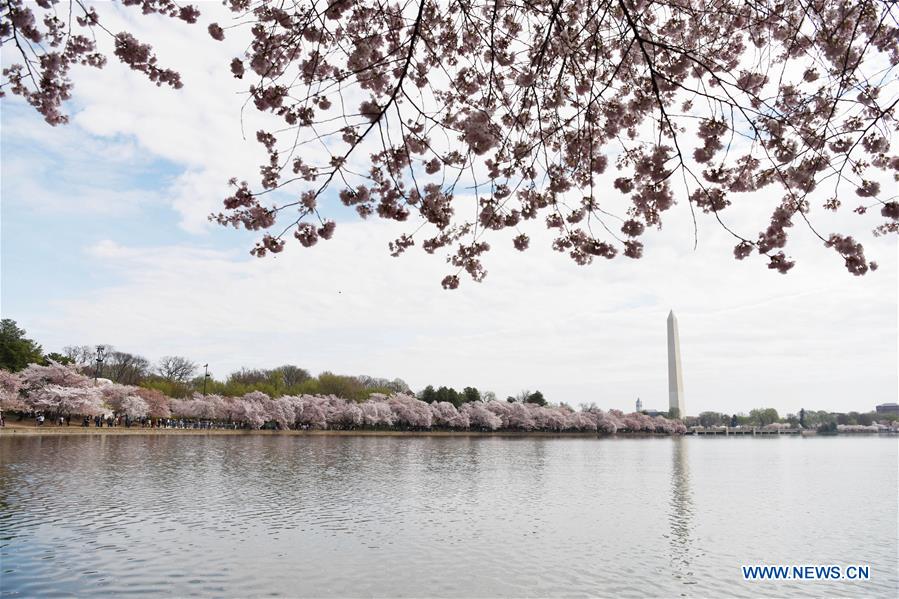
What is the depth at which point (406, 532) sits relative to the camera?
12578 mm

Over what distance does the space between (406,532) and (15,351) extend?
156ft

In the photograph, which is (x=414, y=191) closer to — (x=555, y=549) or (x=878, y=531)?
(x=555, y=549)

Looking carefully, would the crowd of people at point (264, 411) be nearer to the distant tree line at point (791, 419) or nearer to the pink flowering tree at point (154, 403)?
the pink flowering tree at point (154, 403)

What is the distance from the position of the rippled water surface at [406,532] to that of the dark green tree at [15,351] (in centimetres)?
2934

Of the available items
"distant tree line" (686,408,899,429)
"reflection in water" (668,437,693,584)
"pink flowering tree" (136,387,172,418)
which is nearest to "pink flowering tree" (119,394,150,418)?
"pink flowering tree" (136,387,172,418)

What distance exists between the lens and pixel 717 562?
11359 mm

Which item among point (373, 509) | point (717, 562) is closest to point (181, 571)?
point (373, 509)

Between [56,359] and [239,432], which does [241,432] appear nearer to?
[239,432]

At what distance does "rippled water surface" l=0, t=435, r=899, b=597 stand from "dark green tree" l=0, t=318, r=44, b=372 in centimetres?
2934

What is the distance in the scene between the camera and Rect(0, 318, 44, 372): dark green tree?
4672cm

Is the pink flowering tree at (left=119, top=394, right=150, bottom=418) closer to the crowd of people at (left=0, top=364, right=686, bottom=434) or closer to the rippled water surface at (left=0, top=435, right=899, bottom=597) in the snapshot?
the crowd of people at (left=0, top=364, right=686, bottom=434)

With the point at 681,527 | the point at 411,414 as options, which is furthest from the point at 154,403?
the point at 681,527

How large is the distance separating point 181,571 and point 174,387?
64920mm

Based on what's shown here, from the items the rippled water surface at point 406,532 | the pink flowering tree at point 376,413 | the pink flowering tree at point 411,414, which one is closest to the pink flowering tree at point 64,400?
the rippled water surface at point 406,532
